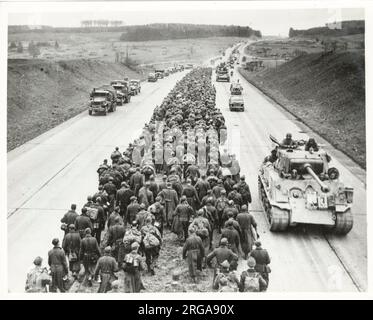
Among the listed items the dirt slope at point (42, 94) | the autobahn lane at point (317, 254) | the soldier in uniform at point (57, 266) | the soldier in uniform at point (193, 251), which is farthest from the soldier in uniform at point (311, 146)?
the dirt slope at point (42, 94)

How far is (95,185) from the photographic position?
18.7 metres

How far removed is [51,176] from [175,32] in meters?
128

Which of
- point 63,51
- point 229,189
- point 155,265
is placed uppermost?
point 63,51

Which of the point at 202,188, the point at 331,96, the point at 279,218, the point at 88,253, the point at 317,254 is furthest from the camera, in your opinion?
the point at 331,96

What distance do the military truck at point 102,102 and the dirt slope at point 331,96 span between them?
14.4m

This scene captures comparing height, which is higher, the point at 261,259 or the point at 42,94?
the point at 42,94

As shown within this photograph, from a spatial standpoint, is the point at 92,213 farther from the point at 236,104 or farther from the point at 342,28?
the point at 236,104

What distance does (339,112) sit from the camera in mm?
32250

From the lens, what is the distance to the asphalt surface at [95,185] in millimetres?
12163

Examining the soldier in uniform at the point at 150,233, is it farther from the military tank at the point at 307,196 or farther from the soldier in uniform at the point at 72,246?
the military tank at the point at 307,196

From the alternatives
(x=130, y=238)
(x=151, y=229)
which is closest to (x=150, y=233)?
(x=151, y=229)
